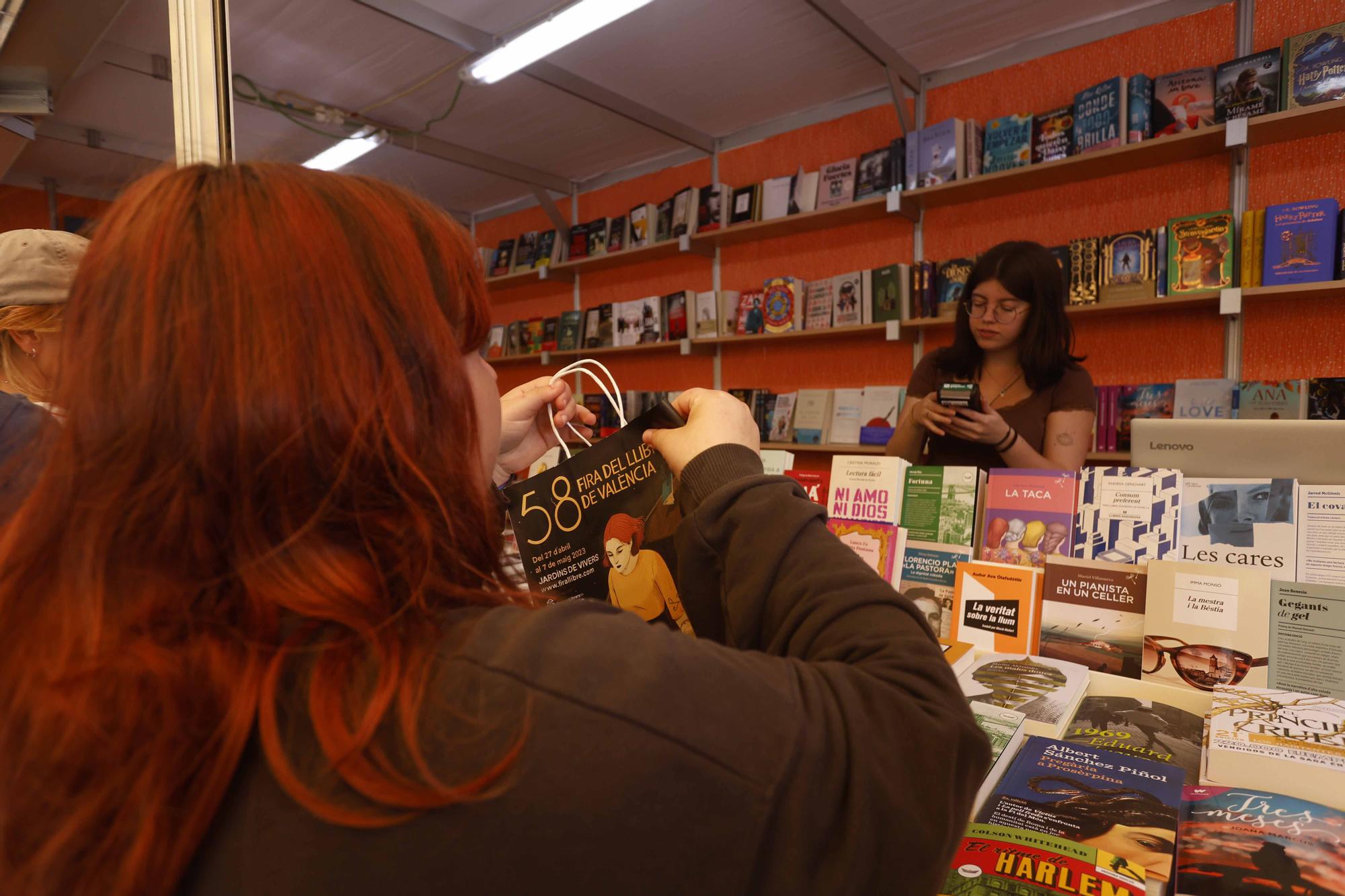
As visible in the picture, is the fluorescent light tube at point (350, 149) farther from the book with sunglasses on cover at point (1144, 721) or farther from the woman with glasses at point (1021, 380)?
the book with sunglasses on cover at point (1144, 721)

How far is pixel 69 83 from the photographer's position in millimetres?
2408

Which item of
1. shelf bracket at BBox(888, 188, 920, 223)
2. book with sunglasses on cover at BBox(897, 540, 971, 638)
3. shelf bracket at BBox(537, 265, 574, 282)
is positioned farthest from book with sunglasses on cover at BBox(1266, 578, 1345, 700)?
shelf bracket at BBox(537, 265, 574, 282)

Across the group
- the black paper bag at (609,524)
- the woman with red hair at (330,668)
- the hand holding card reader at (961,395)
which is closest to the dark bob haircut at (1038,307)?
the hand holding card reader at (961,395)

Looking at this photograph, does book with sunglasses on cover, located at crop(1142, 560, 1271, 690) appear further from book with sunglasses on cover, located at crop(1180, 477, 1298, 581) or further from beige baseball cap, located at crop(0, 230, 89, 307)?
beige baseball cap, located at crop(0, 230, 89, 307)

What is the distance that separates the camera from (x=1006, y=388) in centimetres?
236

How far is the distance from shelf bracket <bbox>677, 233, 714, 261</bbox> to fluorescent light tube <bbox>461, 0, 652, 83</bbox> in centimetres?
129

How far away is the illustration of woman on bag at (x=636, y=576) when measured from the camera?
81cm

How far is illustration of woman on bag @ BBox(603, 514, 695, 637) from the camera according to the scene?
815 mm

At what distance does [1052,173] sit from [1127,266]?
1.63 feet

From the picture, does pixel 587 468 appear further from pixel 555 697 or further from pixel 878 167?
pixel 878 167

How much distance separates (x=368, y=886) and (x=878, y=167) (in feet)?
12.2

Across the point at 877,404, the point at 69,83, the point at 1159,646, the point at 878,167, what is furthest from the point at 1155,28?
the point at 69,83

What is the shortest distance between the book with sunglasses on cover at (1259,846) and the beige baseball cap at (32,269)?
1.81 metres

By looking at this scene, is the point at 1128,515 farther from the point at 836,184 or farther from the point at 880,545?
the point at 836,184
